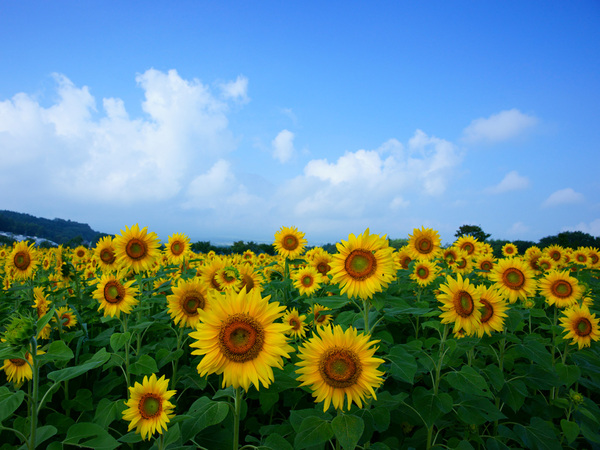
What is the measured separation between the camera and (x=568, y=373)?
4043 mm

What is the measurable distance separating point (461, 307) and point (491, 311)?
58 centimetres

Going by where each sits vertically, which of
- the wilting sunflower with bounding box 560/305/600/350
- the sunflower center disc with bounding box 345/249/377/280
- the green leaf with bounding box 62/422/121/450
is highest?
the sunflower center disc with bounding box 345/249/377/280

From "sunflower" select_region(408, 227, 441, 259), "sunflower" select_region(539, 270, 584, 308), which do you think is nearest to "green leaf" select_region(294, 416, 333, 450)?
"sunflower" select_region(408, 227, 441, 259)

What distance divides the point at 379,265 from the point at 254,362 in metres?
1.44

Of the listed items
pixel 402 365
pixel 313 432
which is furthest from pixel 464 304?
pixel 313 432

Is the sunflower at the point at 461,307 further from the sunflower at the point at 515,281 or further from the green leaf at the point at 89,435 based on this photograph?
the green leaf at the point at 89,435

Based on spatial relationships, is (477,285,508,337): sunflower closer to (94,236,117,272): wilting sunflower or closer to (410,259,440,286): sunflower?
(410,259,440,286): sunflower

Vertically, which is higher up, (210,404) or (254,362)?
(254,362)

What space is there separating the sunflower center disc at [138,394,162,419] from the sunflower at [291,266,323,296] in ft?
11.1

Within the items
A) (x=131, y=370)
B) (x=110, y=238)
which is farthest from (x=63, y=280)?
(x=131, y=370)

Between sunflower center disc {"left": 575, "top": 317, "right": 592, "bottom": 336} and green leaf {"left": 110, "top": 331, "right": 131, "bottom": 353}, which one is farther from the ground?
sunflower center disc {"left": 575, "top": 317, "right": 592, "bottom": 336}

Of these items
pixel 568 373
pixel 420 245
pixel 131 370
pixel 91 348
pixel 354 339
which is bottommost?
pixel 91 348

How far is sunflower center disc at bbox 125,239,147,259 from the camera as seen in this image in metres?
4.85

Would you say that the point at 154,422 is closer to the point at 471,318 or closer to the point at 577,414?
the point at 471,318
